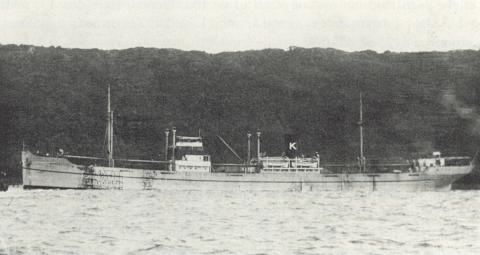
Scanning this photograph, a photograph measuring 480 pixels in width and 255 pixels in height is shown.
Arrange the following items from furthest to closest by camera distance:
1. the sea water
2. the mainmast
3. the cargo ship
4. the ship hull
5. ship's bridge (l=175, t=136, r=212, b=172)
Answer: ship's bridge (l=175, t=136, r=212, b=172) < the mainmast < the cargo ship < the ship hull < the sea water

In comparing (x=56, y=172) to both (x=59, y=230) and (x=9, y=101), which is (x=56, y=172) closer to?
(x=59, y=230)

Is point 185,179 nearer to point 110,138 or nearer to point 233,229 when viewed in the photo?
point 110,138

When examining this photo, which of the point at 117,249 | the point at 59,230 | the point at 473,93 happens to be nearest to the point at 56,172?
the point at 59,230

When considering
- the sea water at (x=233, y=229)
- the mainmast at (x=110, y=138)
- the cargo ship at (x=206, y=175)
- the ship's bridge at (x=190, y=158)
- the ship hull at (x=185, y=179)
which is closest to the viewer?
the sea water at (x=233, y=229)

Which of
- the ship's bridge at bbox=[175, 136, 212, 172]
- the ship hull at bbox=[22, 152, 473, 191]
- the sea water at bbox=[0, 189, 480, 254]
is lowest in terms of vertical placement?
the sea water at bbox=[0, 189, 480, 254]

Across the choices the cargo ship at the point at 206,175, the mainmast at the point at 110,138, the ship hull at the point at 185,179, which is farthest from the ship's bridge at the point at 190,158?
the mainmast at the point at 110,138

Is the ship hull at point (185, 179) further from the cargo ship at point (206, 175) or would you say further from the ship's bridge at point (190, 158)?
the ship's bridge at point (190, 158)

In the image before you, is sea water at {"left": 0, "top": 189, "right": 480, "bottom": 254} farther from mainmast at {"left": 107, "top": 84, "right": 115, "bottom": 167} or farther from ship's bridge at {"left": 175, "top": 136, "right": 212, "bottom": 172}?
ship's bridge at {"left": 175, "top": 136, "right": 212, "bottom": 172}

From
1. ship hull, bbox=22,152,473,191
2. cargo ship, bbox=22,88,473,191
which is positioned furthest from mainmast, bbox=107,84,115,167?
ship hull, bbox=22,152,473,191
